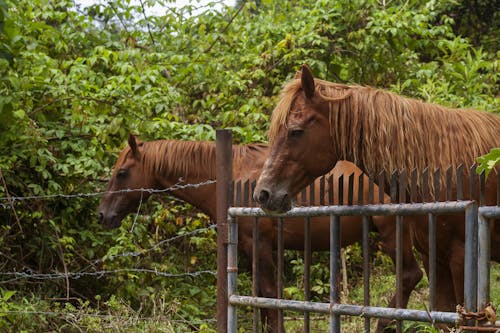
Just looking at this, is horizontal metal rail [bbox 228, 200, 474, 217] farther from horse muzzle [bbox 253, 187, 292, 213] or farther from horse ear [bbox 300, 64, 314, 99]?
horse ear [bbox 300, 64, 314, 99]

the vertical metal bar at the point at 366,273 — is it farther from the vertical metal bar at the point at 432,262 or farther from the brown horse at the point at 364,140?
the brown horse at the point at 364,140

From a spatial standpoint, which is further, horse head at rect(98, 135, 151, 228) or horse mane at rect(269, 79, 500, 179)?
horse head at rect(98, 135, 151, 228)

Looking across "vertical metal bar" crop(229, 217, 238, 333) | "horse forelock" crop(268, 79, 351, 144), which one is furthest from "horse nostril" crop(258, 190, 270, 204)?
"vertical metal bar" crop(229, 217, 238, 333)

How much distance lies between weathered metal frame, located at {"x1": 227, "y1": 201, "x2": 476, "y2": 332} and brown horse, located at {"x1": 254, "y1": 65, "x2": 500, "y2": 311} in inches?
9.3

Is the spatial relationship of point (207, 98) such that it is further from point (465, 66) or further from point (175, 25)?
point (465, 66)

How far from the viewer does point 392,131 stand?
4000 mm

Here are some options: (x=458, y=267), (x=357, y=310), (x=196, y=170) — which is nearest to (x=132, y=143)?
(x=196, y=170)

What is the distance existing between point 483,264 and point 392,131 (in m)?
1.13

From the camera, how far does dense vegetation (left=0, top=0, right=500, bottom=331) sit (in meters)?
6.79

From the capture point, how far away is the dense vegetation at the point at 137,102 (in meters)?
6.79

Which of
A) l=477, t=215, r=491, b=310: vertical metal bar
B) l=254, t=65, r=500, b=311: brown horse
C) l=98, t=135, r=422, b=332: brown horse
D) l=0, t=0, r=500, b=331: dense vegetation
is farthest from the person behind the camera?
l=0, t=0, r=500, b=331: dense vegetation

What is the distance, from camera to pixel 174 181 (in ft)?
22.4

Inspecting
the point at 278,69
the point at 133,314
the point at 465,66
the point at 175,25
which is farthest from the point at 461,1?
the point at 133,314

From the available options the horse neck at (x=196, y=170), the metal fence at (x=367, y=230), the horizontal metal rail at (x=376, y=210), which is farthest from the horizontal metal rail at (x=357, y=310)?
the horse neck at (x=196, y=170)
